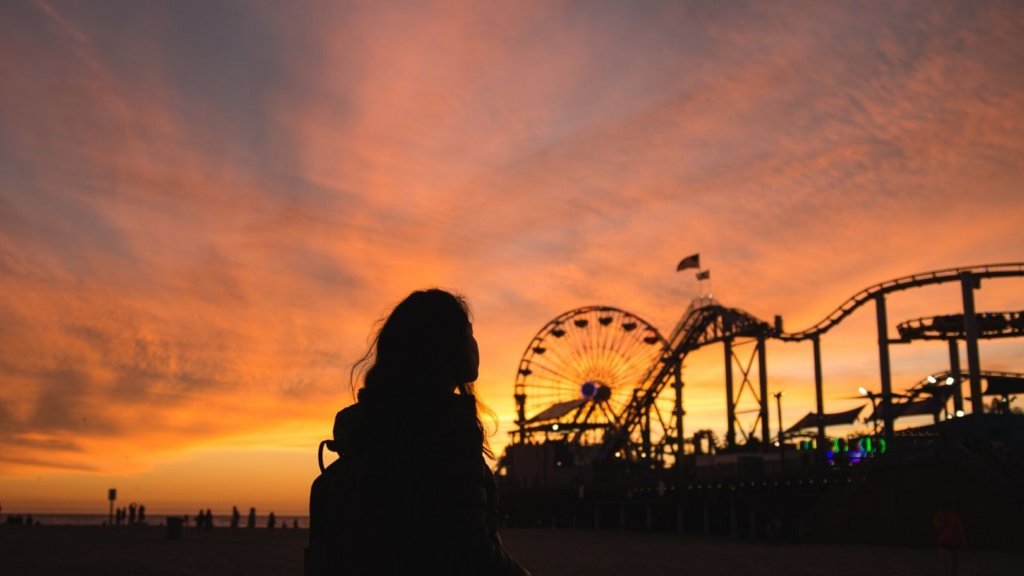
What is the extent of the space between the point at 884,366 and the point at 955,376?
19.9ft

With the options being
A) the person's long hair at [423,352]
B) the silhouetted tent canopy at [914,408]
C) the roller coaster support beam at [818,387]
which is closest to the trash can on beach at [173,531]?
the roller coaster support beam at [818,387]

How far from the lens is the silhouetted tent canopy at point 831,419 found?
51.0 meters

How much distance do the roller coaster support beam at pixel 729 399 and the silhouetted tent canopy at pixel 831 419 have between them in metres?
3.53

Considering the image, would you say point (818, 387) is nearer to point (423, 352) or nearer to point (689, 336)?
point (689, 336)

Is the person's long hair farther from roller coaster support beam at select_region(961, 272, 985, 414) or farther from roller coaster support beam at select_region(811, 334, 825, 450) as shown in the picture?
roller coaster support beam at select_region(811, 334, 825, 450)

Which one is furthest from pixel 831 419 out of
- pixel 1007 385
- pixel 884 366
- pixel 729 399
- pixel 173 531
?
pixel 173 531

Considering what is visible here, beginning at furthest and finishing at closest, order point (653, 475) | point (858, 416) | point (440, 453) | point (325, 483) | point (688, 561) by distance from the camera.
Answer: point (858, 416), point (653, 475), point (688, 561), point (325, 483), point (440, 453)

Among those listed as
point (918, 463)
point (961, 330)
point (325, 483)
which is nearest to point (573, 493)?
point (961, 330)

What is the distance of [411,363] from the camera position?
2.47 meters

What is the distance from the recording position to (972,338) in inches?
1492

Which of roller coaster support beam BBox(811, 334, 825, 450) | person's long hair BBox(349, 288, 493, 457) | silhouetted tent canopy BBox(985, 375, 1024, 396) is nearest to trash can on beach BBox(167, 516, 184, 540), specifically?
roller coaster support beam BBox(811, 334, 825, 450)

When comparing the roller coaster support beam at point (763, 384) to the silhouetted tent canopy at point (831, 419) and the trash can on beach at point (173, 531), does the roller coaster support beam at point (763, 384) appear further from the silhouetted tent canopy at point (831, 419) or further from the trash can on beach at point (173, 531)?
the trash can on beach at point (173, 531)

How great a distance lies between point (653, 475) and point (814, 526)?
13.7 metres

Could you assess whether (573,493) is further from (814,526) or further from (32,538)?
(32,538)
